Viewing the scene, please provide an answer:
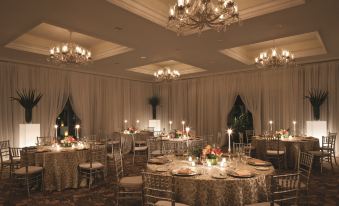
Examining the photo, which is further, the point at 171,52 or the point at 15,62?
the point at 15,62

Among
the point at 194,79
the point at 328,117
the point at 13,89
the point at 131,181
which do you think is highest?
the point at 194,79

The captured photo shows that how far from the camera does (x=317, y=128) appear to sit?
764cm

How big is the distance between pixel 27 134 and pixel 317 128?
8.89 m

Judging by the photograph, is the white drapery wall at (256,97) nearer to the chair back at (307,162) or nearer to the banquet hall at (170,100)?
the banquet hall at (170,100)

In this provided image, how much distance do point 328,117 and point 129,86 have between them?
27.1ft

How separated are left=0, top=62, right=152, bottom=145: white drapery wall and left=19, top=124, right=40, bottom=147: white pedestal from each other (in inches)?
42.2

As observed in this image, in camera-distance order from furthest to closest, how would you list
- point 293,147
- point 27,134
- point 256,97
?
1. point 256,97
2. point 27,134
3. point 293,147

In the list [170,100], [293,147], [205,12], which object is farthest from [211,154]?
[170,100]

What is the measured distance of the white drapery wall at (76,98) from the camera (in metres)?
7.67

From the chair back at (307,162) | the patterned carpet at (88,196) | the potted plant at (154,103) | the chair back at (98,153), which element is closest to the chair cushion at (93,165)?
the chair back at (98,153)

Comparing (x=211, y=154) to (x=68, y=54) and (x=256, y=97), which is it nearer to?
(x=68, y=54)

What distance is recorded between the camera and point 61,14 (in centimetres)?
417

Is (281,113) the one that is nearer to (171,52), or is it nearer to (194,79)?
(194,79)

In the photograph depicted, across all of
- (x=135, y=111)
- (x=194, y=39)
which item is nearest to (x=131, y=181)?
(x=194, y=39)
